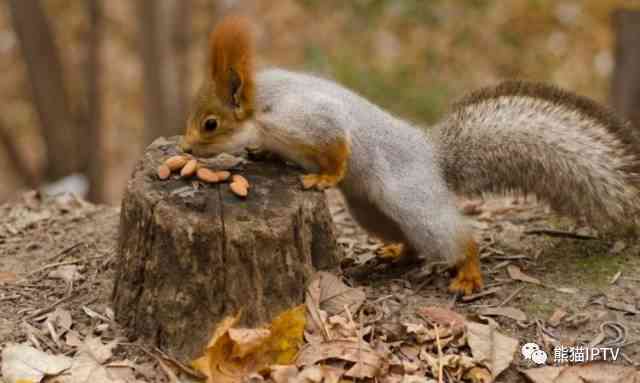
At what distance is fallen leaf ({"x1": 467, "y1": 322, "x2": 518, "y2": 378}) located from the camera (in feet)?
7.73

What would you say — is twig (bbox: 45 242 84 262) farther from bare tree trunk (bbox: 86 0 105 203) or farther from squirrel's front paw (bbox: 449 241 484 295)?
Answer: bare tree trunk (bbox: 86 0 105 203)

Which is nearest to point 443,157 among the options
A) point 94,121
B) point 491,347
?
point 491,347

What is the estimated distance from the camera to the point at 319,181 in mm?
2637

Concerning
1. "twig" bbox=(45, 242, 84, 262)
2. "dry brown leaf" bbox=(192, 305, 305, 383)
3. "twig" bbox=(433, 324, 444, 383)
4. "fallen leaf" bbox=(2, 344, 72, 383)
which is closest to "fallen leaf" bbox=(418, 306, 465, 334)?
"twig" bbox=(433, 324, 444, 383)

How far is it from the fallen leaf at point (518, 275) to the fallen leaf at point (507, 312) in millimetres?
223

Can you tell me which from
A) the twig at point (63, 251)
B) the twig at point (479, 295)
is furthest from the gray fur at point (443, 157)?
the twig at point (63, 251)

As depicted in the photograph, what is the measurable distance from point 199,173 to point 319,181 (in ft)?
1.27

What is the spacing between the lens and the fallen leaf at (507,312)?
262cm

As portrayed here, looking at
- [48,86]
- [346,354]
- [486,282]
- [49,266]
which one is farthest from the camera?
[48,86]

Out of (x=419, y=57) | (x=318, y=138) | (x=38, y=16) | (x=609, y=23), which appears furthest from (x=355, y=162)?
(x=609, y=23)

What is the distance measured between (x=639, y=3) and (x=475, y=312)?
560 centimetres

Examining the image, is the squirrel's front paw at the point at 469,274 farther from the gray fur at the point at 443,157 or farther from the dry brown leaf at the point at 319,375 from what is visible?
the dry brown leaf at the point at 319,375

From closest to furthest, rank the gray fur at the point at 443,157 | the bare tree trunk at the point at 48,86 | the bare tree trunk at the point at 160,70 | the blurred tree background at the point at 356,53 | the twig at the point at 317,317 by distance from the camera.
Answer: the twig at the point at 317,317
the gray fur at the point at 443,157
the bare tree trunk at the point at 160,70
the bare tree trunk at the point at 48,86
the blurred tree background at the point at 356,53

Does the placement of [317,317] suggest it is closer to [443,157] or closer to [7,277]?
[443,157]
